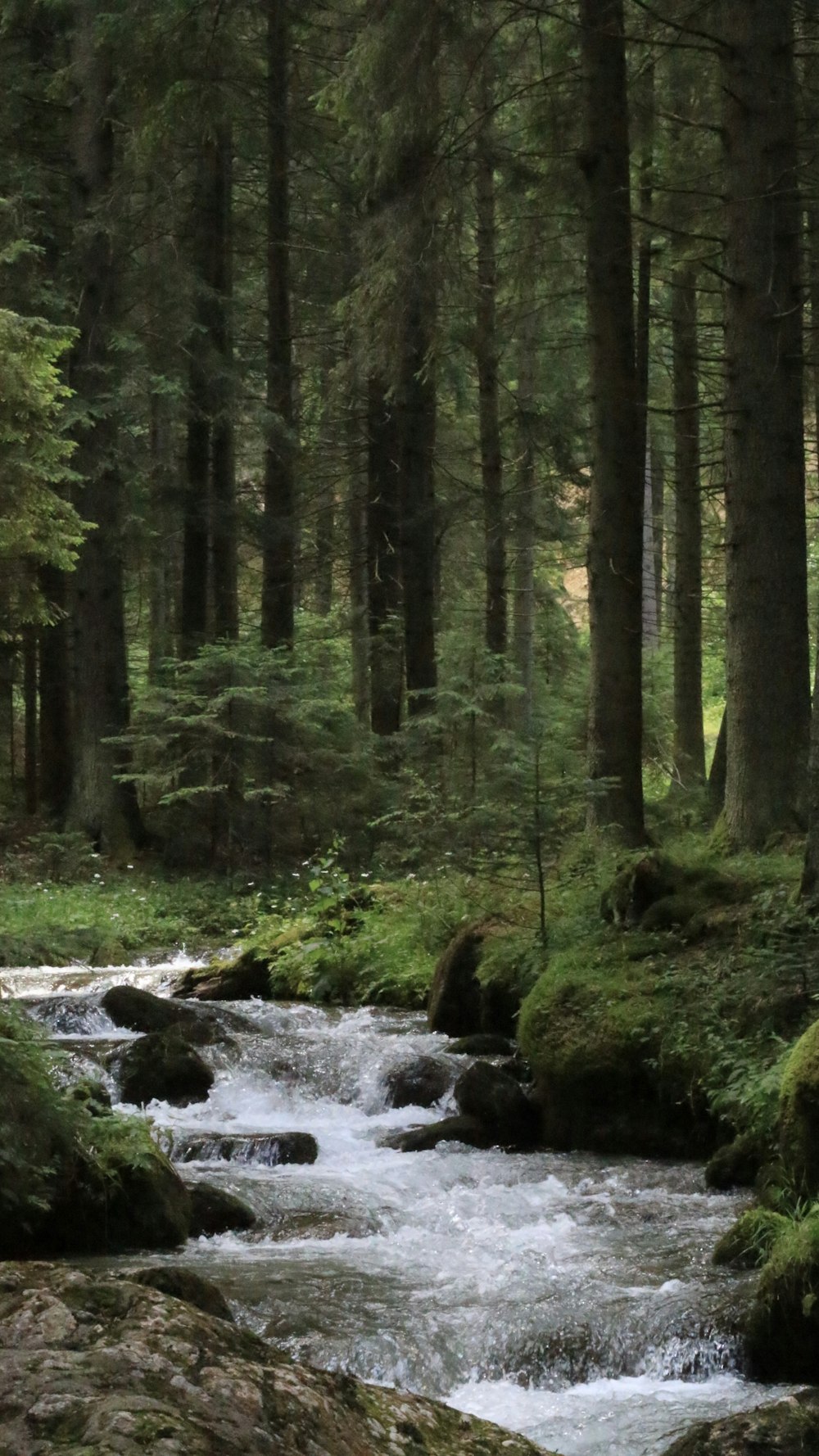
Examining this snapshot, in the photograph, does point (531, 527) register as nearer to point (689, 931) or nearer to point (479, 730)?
point (479, 730)

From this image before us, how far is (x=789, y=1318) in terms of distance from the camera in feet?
16.3

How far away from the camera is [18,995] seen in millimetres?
10961

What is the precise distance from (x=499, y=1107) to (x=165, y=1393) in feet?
16.4

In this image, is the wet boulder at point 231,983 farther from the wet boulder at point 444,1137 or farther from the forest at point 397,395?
the wet boulder at point 444,1137

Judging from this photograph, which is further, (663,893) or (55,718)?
(55,718)

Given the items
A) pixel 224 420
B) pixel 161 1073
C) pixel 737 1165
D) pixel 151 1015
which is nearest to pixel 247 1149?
pixel 161 1073

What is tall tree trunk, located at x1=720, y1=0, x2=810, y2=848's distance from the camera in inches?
397

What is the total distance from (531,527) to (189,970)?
29.1 feet

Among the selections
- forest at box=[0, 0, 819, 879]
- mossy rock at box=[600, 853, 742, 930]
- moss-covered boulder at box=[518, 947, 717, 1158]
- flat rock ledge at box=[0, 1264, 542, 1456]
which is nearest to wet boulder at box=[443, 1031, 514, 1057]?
moss-covered boulder at box=[518, 947, 717, 1158]

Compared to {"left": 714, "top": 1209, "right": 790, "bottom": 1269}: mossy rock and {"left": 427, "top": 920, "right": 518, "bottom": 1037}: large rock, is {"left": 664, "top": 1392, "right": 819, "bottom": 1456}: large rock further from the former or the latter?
{"left": 427, "top": 920, "right": 518, "bottom": 1037}: large rock

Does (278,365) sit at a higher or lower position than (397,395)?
higher

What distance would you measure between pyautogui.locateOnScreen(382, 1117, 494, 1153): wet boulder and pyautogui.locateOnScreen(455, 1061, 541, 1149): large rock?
0.21 feet

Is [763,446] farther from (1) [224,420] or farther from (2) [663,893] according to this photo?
(1) [224,420]

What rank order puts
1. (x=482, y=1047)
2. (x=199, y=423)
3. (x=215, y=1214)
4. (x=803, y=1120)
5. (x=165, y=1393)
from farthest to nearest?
(x=199, y=423)
(x=482, y=1047)
(x=215, y=1214)
(x=803, y=1120)
(x=165, y=1393)
